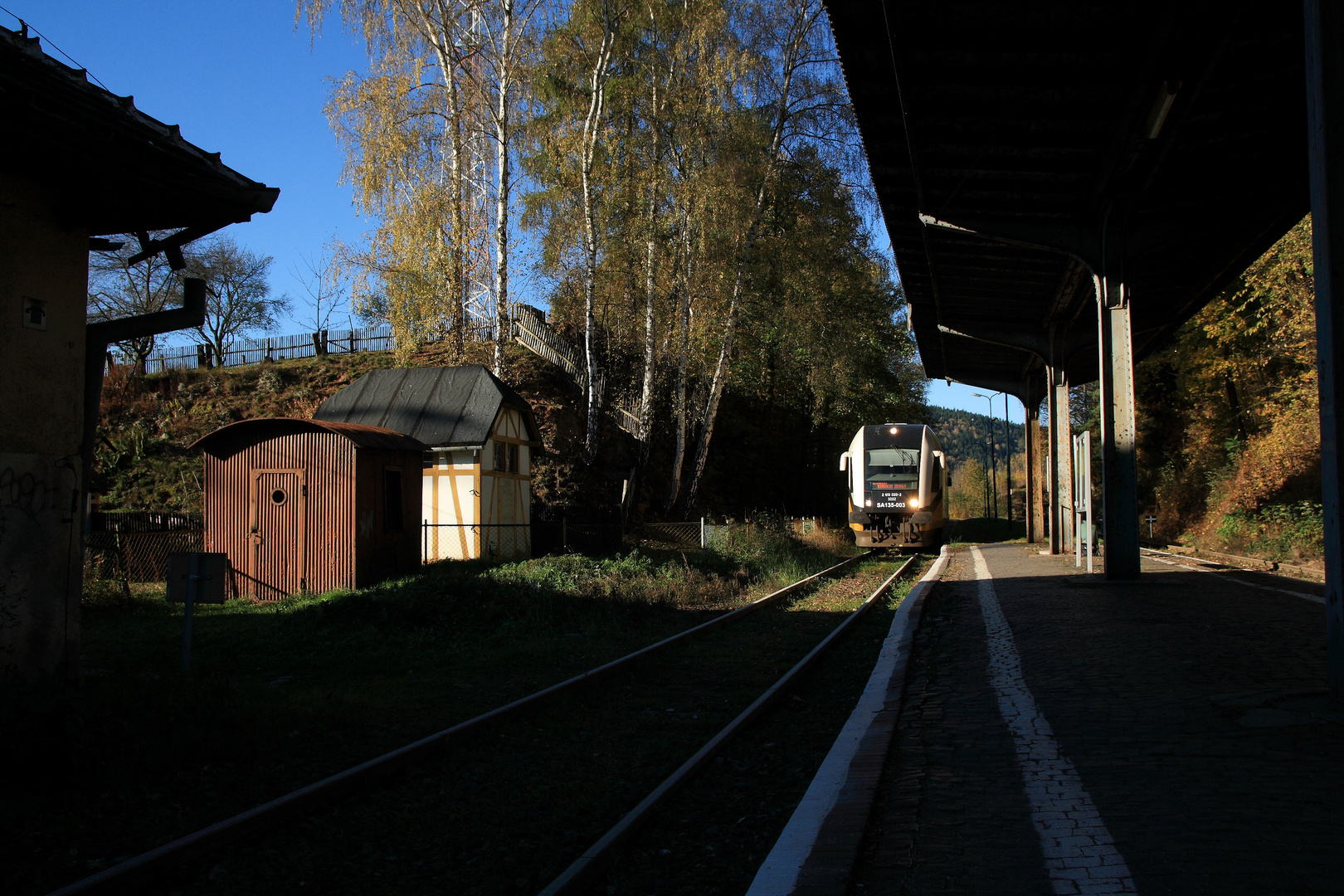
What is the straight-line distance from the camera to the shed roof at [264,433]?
15883 millimetres

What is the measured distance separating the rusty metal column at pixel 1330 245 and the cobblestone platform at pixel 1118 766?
1014 millimetres

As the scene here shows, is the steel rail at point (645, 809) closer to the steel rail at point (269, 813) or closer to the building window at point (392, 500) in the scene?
the steel rail at point (269, 813)

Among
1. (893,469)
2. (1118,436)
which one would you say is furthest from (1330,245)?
(893,469)

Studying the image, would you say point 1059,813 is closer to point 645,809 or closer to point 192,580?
point 645,809

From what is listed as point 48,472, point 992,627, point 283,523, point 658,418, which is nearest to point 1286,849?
point 992,627

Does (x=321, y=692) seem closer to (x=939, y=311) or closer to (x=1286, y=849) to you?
(x=1286, y=849)

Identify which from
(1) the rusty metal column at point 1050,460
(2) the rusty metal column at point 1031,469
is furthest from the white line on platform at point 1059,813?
(2) the rusty metal column at point 1031,469

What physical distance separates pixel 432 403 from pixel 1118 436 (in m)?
14.8

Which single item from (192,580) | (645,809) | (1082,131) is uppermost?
(1082,131)

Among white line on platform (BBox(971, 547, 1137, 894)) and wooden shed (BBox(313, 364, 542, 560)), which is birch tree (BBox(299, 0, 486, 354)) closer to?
wooden shed (BBox(313, 364, 542, 560))

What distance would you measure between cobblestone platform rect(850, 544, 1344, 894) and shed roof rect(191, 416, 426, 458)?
425 inches

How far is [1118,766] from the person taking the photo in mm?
4648

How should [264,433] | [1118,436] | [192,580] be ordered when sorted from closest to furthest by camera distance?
1. [192,580]
2. [1118,436]
3. [264,433]

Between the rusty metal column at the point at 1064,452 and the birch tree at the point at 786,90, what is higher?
the birch tree at the point at 786,90
